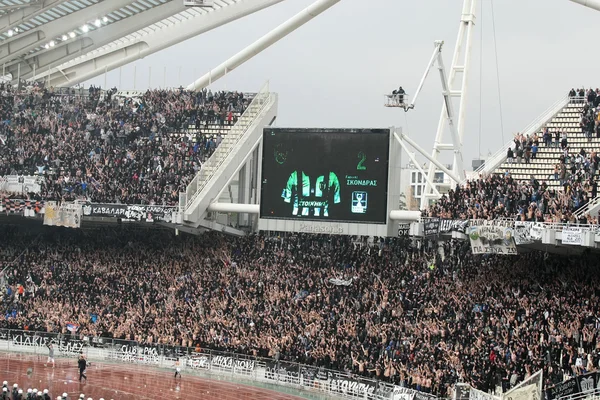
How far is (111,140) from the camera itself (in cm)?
4831

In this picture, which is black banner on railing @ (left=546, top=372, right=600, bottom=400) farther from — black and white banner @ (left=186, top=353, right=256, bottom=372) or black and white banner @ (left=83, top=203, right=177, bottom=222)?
black and white banner @ (left=83, top=203, right=177, bottom=222)

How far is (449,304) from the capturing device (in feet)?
115

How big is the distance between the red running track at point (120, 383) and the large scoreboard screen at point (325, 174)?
7443 millimetres

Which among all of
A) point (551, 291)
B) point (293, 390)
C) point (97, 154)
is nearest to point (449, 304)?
point (551, 291)

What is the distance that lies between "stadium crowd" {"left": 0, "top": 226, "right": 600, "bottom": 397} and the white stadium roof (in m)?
9.89

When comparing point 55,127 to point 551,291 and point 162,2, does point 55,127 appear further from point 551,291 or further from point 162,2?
point 551,291

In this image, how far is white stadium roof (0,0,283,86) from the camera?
48.6 m

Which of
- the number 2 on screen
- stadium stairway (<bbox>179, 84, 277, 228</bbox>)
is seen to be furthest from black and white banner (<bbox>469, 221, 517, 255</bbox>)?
stadium stairway (<bbox>179, 84, 277, 228</bbox>)

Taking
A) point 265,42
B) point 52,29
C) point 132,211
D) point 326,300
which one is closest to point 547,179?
point 326,300

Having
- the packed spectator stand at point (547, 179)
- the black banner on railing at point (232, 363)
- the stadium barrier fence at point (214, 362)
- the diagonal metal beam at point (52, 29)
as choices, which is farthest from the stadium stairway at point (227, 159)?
the packed spectator stand at point (547, 179)

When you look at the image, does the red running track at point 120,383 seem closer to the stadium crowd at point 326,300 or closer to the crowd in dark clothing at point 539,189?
the stadium crowd at point 326,300

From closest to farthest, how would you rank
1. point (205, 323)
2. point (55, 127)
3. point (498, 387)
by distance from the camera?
1. point (498, 387)
2. point (205, 323)
3. point (55, 127)

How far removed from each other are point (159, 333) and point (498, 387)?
1566 cm

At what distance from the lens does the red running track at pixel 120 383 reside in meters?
33.2
